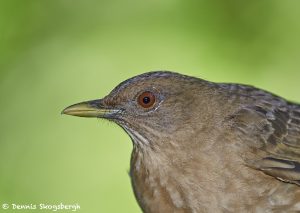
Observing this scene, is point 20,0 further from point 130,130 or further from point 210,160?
point 210,160

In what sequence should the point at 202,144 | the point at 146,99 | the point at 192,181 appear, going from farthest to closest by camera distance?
the point at 146,99
the point at 202,144
the point at 192,181

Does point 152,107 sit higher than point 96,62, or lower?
lower

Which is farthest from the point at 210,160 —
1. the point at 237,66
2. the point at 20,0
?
the point at 20,0

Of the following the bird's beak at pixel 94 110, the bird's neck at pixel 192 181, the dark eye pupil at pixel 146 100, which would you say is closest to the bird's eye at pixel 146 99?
the dark eye pupil at pixel 146 100

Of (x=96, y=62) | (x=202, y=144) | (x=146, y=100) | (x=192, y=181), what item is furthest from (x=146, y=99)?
(x=96, y=62)

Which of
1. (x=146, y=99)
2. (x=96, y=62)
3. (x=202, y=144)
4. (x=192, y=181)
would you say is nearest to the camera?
(x=192, y=181)

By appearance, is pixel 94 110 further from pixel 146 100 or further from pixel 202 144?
pixel 202 144

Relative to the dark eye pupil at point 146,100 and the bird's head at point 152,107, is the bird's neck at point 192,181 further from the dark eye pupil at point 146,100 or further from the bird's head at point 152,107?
the dark eye pupil at point 146,100
